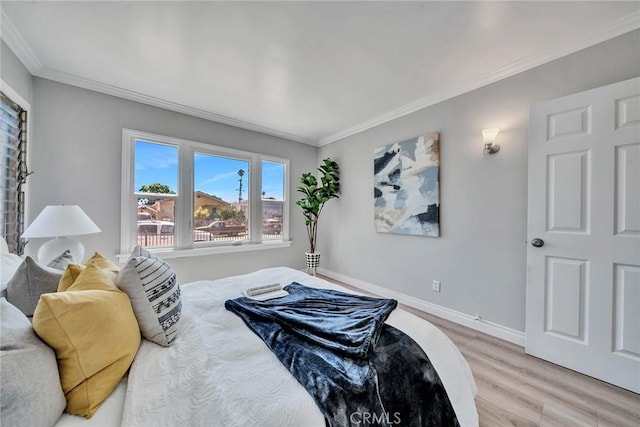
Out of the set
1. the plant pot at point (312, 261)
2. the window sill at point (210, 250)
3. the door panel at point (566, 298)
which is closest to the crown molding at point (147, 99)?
the window sill at point (210, 250)

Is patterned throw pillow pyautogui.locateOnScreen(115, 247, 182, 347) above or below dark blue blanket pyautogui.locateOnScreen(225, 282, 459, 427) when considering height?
above

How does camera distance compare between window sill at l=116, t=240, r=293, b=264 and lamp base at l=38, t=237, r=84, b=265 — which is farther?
window sill at l=116, t=240, r=293, b=264

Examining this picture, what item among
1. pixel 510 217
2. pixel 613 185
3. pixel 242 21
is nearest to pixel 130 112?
pixel 242 21

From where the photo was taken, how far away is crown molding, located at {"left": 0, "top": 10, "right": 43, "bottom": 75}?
1.71 metres

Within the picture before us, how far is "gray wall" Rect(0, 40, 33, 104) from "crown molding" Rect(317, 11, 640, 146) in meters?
3.51

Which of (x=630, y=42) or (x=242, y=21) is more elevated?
(x=242, y=21)

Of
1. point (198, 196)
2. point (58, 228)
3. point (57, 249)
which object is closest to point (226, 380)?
point (58, 228)

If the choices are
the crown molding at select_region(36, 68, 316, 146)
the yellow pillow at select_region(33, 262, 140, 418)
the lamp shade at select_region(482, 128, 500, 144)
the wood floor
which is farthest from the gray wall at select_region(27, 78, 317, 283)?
the lamp shade at select_region(482, 128, 500, 144)

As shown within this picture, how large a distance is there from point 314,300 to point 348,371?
27.2 inches

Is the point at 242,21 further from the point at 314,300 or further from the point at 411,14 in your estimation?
the point at 314,300

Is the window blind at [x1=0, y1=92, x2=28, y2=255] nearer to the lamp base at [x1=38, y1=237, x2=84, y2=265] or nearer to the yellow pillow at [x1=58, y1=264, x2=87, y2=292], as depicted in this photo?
the lamp base at [x1=38, y1=237, x2=84, y2=265]

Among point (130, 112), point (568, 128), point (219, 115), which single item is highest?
point (219, 115)

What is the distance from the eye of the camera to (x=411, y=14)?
1.64 m

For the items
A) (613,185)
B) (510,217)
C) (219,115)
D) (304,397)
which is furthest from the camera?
(219,115)
